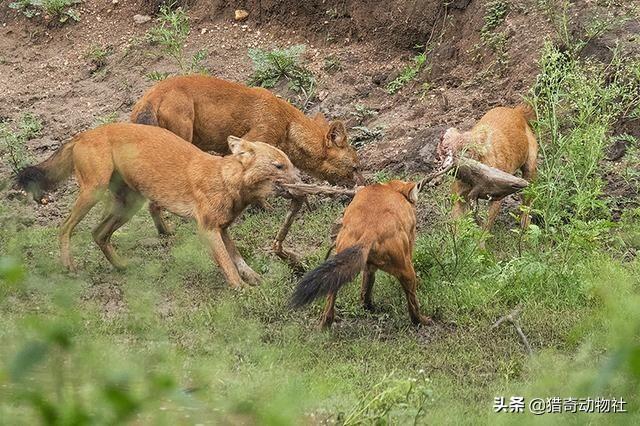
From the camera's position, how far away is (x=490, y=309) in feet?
25.0

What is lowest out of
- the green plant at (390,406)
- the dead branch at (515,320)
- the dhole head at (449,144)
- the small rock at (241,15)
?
the dead branch at (515,320)

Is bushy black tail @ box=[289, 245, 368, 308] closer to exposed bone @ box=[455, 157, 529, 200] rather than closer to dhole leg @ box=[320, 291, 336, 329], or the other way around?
dhole leg @ box=[320, 291, 336, 329]

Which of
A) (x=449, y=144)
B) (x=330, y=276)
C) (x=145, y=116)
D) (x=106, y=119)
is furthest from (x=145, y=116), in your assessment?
(x=330, y=276)

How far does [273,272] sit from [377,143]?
2912 millimetres

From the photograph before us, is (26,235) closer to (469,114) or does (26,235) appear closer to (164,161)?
(164,161)

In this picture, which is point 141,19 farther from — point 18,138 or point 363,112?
point 363,112

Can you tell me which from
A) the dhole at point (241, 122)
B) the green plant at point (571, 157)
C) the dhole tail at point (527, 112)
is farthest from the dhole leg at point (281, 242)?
the dhole tail at point (527, 112)

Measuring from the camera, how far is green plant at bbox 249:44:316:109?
12445 millimetres

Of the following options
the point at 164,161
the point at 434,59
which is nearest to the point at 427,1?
the point at 434,59

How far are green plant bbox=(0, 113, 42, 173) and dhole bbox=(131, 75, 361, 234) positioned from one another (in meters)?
1.85

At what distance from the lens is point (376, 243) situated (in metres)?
7.19

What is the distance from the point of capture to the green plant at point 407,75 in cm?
1221

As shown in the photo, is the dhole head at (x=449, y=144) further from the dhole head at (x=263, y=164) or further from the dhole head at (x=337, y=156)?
the dhole head at (x=337, y=156)

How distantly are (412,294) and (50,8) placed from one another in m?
9.47
